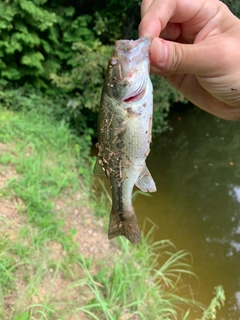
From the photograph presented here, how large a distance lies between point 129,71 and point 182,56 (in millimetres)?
310

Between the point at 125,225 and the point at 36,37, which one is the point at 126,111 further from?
the point at 36,37

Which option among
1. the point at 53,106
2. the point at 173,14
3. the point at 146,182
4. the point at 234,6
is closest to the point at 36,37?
the point at 53,106

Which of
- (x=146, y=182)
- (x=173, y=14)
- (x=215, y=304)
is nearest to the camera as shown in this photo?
(x=146, y=182)

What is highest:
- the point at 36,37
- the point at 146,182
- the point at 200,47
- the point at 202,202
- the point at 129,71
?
the point at 200,47

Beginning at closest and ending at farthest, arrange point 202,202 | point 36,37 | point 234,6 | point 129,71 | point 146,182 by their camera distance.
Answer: point 129,71, point 146,182, point 202,202, point 36,37, point 234,6

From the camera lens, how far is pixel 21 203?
392cm

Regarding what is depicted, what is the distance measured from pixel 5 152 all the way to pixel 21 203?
1.07 m

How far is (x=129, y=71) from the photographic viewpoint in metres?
1.75

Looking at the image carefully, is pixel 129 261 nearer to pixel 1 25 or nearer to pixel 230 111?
pixel 230 111

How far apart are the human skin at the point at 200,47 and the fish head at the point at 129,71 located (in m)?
Result: 0.06

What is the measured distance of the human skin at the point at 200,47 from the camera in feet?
6.02

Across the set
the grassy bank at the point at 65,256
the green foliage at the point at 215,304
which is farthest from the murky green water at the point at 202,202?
the grassy bank at the point at 65,256

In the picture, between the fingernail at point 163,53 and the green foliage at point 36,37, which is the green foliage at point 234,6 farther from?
the fingernail at point 163,53

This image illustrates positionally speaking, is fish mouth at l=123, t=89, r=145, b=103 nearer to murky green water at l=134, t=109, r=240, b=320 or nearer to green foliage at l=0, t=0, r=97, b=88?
murky green water at l=134, t=109, r=240, b=320
